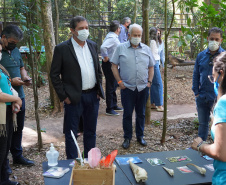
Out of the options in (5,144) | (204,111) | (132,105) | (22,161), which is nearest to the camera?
(5,144)

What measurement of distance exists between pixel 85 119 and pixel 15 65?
1.18 meters

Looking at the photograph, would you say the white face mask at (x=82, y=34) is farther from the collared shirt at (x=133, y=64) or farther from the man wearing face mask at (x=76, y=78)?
the collared shirt at (x=133, y=64)

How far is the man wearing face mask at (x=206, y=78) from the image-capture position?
389cm

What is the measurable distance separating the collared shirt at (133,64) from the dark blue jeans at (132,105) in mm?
114

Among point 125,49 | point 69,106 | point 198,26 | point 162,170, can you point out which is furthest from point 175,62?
point 162,170

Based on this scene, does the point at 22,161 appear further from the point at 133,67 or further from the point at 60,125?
the point at 133,67

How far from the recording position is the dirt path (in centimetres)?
511

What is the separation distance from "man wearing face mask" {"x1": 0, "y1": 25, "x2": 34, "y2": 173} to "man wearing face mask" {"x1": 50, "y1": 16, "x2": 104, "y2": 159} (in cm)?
48

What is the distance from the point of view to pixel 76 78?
3543 mm

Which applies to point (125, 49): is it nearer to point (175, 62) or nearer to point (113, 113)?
point (113, 113)

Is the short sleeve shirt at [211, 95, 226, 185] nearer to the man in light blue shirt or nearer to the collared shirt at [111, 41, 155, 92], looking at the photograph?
the collared shirt at [111, 41, 155, 92]

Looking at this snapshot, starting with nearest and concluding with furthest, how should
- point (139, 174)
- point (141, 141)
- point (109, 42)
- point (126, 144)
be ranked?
point (139, 174)
point (126, 144)
point (141, 141)
point (109, 42)

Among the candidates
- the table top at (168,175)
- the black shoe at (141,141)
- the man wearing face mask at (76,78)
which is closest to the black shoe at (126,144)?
the black shoe at (141,141)

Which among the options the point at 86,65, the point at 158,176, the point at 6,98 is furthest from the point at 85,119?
the point at 158,176
